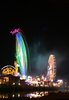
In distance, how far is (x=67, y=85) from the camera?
642ft

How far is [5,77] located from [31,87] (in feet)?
69.3

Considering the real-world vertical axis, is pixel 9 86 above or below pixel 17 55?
below

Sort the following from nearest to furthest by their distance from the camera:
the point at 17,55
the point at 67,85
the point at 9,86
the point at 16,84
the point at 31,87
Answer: the point at 17,55
the point at 9,86
the point at 16,84
the point at 31,87
the point at 67,85

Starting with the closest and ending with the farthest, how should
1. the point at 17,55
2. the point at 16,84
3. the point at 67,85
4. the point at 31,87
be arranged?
the point at 17,55 < the point at 16,84 < the point at 31,87 < the point at 67,85

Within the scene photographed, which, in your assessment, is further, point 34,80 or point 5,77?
point 34,80

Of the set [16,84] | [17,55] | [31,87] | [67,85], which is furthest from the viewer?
[67,85]

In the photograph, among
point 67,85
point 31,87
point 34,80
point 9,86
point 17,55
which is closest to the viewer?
point 17,55

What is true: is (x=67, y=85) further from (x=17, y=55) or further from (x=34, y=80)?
(x=17, y=55)

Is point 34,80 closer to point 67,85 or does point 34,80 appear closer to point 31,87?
point 31,87

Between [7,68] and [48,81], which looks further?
[48,81]

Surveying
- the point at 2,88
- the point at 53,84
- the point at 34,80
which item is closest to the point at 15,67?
the point at 2,88

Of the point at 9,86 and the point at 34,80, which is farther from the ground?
the point at 34,80

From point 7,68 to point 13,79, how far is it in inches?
264

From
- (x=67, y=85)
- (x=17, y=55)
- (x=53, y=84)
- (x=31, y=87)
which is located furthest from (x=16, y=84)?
(x=67, y=85)
